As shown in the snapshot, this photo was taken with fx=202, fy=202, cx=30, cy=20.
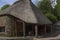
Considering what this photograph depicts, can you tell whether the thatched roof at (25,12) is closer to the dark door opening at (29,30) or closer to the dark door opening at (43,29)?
the dark door opening at (29,30)

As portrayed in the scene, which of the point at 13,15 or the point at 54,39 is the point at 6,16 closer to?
the point at 13,15

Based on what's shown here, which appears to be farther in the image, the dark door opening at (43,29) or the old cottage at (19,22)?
the dark door opening at (43,29)

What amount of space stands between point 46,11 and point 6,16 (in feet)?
73.3

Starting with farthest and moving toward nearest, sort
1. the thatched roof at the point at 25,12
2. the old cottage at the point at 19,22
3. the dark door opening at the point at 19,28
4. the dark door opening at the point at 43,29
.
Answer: the dark door opening at the point at 43,29 → the dark door opening at the point at 19,28 → the thatched roof at the point at 25,12 → the old cottage at the point at 19,22

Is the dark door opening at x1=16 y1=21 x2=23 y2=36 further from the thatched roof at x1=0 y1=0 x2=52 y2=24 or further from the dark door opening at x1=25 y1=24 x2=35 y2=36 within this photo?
the dark door opening at x1=25 y1=24 x2=35 y2=36

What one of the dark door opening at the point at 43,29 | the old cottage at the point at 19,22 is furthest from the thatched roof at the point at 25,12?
the dark door opening at the point at 43,29

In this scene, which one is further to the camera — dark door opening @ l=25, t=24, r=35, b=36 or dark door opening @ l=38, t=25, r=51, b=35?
dark door opening @ l=38, t=25, r=51, b=35

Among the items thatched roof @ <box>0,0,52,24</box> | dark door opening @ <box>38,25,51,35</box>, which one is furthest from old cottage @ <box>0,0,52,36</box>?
dark door opening @ <box>38,25,51,35</box>

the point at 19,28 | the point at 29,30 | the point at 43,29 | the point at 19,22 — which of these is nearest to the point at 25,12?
the point at 19,22

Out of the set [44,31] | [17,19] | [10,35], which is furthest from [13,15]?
[44,31]

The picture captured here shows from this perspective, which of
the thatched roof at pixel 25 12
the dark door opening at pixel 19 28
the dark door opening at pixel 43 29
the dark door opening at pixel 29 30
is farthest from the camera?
the dark door opening at pixel 43 29

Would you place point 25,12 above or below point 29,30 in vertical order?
above

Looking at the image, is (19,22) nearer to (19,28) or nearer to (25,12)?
(19,28)

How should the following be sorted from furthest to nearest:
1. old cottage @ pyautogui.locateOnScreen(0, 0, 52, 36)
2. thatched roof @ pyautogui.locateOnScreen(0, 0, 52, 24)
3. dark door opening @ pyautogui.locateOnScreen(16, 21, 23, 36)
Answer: dark door opening @ pyautogui.locateOnScreen(16, 21, 23, 36), thatched roof @ pyautogui.locateOnScreen(0, 0, 52, 24), old cottage @ pyautogui.locateOnScreen(0, 0, 52, 36)
